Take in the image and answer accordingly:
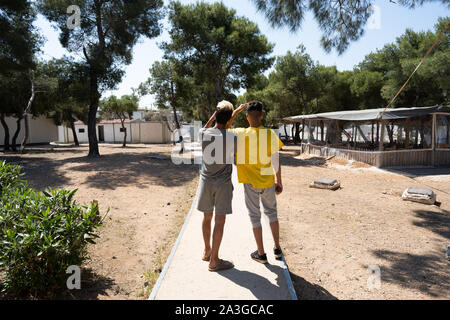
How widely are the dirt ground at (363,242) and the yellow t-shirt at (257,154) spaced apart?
1.21 metres

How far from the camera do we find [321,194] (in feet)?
24.8

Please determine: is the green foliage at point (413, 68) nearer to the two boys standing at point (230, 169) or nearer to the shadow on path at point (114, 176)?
the shadow on path at point (114, 176)

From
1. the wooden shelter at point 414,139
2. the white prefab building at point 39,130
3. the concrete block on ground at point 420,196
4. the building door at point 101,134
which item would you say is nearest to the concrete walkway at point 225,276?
the concrete block on ground at point 420,196

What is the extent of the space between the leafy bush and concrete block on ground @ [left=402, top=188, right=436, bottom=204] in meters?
6.94

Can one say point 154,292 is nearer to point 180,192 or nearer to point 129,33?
point 180,192

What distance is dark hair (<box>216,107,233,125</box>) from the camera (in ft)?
9.62

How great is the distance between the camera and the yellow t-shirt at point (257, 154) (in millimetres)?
3025

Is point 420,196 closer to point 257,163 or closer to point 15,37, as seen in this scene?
point 257,163

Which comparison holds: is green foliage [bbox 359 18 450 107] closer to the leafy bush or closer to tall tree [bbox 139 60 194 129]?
tall tree [bbox 139 60 194 129]

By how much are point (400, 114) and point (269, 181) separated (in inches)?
434

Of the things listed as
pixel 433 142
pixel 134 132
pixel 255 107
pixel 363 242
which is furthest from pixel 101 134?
pixel 255 107

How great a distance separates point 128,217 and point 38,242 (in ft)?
10.2
